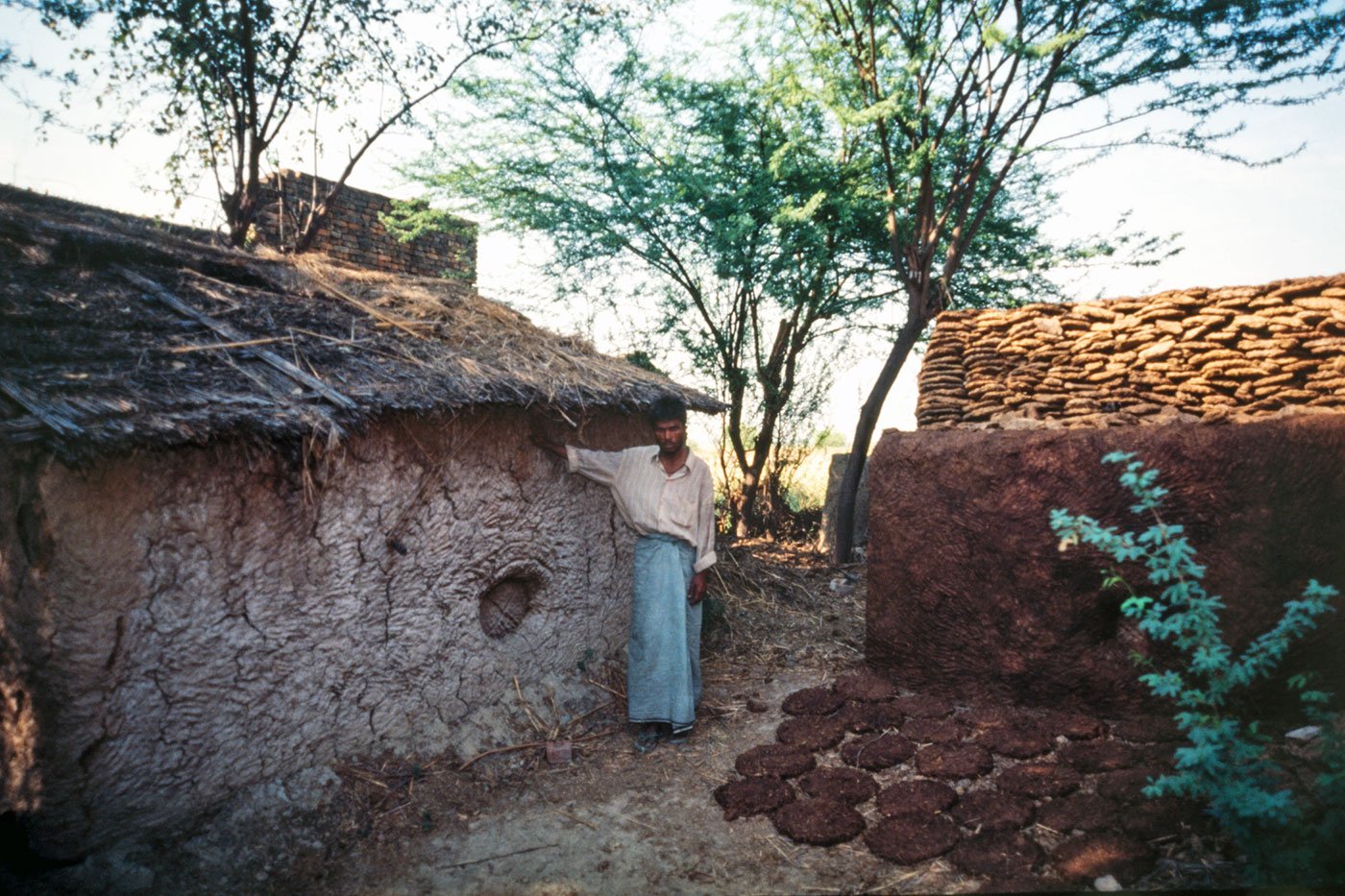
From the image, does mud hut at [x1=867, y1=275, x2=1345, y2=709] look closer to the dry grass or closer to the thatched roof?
the dry grass

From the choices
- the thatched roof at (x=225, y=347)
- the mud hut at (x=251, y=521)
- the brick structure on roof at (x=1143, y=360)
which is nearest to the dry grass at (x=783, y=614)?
the mud hut at (x=251, y=521)

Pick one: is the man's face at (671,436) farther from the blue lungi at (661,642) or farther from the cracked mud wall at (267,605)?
the cracked mud wall at (267,605)

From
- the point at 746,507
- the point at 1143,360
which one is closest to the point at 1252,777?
the point at 1143,360

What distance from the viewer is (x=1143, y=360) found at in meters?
3.75

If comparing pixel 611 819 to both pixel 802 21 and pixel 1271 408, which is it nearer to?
pixel 1271 408

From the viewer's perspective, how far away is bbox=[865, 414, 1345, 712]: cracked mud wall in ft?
10.3

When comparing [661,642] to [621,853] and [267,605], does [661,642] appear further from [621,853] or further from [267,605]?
[267,605]

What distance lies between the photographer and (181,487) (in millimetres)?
Result: 2801

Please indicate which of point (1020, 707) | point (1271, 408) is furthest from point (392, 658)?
point (1271, 408)

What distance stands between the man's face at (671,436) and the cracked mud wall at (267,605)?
667 mm

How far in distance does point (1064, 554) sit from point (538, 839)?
8.85 feet

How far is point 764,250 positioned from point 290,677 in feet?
19.1

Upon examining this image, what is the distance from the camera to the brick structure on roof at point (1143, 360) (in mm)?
3342

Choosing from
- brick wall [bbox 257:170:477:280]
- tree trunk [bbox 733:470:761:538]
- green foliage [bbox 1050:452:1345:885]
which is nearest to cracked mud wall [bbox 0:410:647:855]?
green foliage [bbox 1050:452:1345:885]
